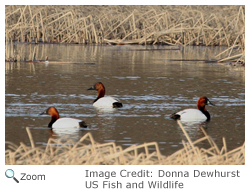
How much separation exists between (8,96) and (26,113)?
2.26 metres

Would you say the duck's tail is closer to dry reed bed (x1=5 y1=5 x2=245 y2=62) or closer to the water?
the water

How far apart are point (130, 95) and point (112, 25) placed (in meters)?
16.9

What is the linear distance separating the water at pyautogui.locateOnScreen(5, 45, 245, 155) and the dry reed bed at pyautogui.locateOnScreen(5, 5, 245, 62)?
3760 millimetres

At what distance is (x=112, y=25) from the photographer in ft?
103

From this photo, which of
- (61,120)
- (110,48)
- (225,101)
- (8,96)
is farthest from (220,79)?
(110,48)

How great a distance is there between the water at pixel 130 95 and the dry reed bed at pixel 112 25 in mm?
3760

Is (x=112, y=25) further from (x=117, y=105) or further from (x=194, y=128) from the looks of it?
(x=194, y=128)

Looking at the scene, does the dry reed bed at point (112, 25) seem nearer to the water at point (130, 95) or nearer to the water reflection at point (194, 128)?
the water at point (130, 95)

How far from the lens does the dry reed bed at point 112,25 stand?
30062 mm

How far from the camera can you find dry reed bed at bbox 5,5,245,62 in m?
30.1

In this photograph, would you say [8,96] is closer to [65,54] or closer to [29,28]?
[65,54]

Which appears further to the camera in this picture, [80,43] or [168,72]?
[80,43]
